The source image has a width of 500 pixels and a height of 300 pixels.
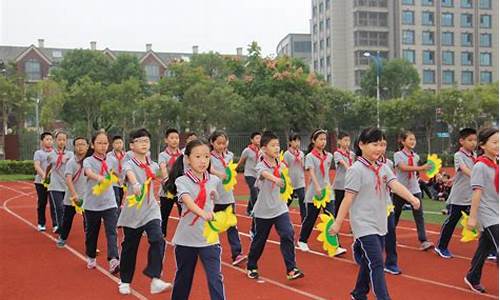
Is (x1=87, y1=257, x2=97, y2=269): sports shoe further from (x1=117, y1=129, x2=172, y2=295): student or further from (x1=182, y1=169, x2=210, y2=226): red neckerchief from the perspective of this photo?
(x1=182, y1=169, x2=210, y2=226): red neckerchief

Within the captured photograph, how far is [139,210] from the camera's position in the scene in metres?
5.60

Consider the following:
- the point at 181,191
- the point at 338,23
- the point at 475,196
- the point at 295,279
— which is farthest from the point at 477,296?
the point at 338,23

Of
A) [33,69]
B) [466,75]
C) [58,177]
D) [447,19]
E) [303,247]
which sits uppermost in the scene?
[447,19]

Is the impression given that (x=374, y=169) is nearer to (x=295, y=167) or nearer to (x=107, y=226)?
(x=107, y=226)

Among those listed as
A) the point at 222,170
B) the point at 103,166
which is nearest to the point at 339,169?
the point at 222,170

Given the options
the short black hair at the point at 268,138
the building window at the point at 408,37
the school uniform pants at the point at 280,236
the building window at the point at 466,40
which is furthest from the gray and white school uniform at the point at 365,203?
the building window at the point at 466,40

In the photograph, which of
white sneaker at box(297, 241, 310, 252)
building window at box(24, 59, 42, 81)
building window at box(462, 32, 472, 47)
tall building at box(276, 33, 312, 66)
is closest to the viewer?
white sneaker at box(297, 241, 310, 252)

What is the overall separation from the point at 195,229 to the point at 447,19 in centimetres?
6469

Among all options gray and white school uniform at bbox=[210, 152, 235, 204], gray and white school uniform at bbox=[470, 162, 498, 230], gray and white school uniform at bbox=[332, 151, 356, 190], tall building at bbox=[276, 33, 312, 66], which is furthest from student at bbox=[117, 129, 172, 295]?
tall building at bbox=[276, 33, 312, 66]

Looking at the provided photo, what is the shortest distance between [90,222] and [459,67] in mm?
63728

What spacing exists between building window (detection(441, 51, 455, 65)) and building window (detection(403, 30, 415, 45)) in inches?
147

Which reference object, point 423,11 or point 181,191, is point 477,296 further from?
point 423,11

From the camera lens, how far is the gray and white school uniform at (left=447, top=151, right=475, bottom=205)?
6.69 metres

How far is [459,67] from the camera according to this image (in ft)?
212
